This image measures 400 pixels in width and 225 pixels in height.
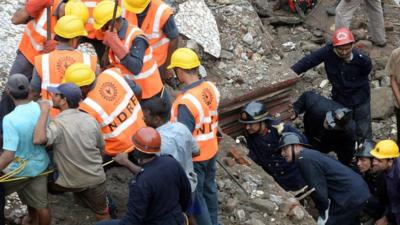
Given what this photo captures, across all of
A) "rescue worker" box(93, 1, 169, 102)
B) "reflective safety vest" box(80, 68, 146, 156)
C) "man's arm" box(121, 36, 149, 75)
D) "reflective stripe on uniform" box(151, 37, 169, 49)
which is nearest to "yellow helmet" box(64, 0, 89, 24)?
"rescue worker" box(93, 1, 169, 102)

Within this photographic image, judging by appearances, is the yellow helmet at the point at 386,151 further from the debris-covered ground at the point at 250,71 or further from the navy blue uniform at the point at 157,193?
the navy blue uniform at the point at 157,193

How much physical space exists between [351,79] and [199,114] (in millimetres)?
3533

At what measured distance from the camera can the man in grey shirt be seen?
17.7 ft

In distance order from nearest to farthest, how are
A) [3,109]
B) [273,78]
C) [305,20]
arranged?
[3,109]
[273,78]
[305,20]

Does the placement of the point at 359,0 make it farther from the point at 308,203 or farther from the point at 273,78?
the point at 308,203

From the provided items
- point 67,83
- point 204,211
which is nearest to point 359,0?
point 204,211

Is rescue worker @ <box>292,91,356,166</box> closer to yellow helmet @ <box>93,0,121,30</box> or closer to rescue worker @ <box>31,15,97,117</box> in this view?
yellow helmet @ <box>93,0,121,30</box>

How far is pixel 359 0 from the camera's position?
Result: 9.95 meters

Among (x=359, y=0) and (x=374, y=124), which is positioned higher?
(x=359, y=0)

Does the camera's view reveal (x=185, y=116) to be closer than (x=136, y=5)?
Yes

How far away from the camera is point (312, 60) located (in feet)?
29.6

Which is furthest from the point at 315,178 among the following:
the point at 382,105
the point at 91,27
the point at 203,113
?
the point at 382,105

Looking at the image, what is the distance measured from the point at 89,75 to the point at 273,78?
162 inches

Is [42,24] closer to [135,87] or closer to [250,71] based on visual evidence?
[135,87]
